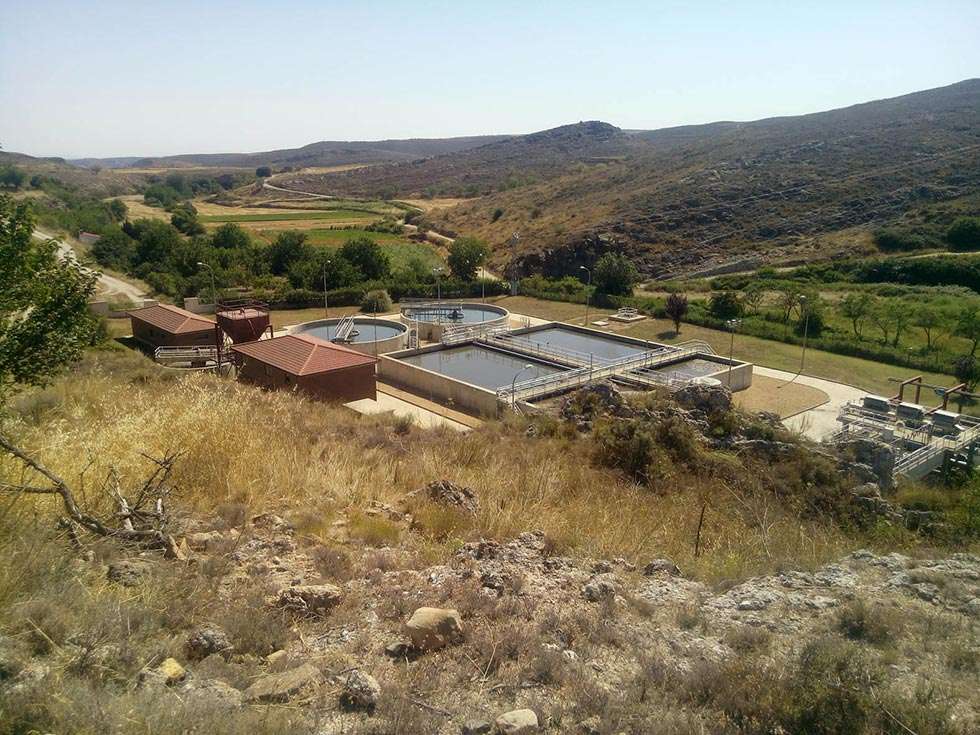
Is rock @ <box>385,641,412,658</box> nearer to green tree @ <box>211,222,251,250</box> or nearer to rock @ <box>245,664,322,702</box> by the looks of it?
rock @ <box>245,664,322,702</box>

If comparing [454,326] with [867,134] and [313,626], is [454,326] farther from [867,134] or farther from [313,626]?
[867,134]

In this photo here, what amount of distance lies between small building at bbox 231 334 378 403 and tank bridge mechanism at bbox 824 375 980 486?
42.7 feet

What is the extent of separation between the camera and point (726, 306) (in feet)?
116

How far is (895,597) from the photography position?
4727mm

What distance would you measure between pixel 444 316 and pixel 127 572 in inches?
1249

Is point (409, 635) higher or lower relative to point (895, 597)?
higher

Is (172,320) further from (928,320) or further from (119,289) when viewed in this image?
(928,320)

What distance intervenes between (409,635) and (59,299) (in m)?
4.61

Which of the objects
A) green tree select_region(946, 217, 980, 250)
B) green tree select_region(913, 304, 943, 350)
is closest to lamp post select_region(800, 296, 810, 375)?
green tree select_region(913, 304, 943, 350)

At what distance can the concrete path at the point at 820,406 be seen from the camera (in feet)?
64.4

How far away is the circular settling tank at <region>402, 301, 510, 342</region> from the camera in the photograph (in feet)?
104

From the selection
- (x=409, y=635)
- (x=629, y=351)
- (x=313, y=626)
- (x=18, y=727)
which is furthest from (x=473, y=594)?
(x=629, y=351)

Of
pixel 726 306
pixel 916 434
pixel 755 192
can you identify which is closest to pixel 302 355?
pixel 916 434

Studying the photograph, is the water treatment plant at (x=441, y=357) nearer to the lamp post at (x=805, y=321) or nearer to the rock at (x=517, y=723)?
the lamp post at (x=805, y=321)
